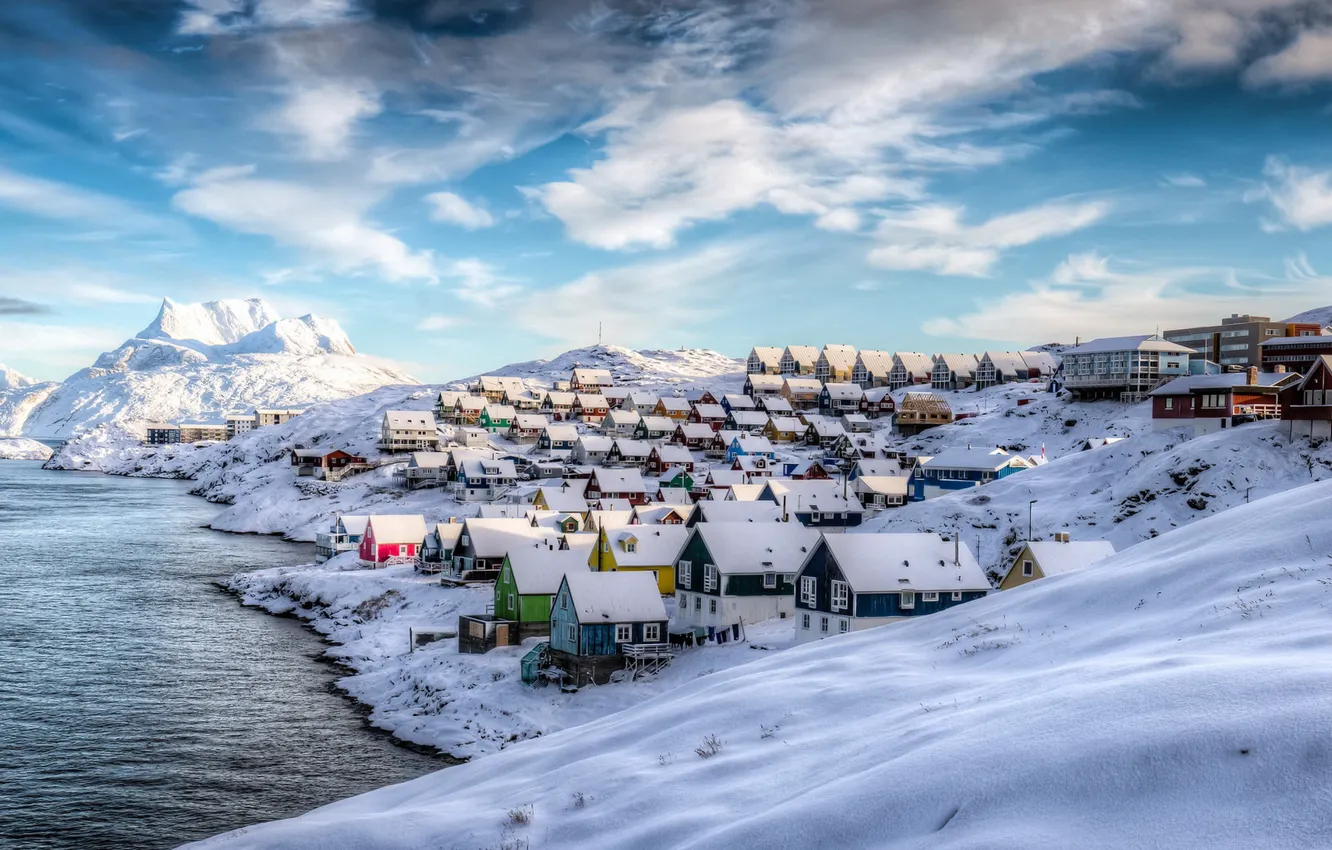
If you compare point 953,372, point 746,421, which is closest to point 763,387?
point 746,421

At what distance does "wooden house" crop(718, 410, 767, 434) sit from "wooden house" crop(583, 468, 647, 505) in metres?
40.6

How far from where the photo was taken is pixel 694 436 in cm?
14300

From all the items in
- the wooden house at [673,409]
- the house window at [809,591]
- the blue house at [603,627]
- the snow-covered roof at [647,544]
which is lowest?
the blue house at [603,627]

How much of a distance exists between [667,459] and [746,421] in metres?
26.1

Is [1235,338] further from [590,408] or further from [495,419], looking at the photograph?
[495,419]

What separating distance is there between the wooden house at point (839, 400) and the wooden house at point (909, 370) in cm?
1416

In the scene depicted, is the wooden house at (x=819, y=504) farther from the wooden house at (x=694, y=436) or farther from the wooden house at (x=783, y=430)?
the wooden house at (x=783, y=430)

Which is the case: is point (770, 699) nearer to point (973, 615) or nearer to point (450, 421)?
point (973, 615)

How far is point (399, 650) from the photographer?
192ft

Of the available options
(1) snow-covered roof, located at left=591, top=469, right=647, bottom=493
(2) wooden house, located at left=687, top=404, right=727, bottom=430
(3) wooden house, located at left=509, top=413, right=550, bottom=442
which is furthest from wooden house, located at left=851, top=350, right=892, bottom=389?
(1) snow-covered roof, located at left=591, top=469, right=647, bottom=493

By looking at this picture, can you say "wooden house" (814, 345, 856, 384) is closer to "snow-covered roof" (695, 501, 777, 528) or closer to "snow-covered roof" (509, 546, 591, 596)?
"snow-covered roof" (695, 501, 777, 528)

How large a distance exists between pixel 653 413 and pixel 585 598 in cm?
12352

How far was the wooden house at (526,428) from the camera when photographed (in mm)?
160625

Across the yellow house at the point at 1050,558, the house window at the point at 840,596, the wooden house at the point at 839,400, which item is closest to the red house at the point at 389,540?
the house window at the point at 840,596
